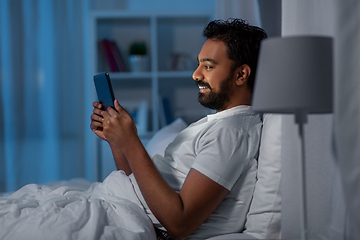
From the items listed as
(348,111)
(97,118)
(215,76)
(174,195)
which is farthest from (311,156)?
(97,118)

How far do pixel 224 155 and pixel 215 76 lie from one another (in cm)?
31

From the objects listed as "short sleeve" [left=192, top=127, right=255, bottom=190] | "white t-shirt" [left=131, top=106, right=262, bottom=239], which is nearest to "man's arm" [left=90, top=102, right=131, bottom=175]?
"white t-shirt" [left=131, top=106, right=262, bottom=239]

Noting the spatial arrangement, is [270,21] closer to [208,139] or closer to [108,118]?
[208,139]

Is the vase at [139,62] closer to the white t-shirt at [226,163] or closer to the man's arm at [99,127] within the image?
the man's arm at [99,127]

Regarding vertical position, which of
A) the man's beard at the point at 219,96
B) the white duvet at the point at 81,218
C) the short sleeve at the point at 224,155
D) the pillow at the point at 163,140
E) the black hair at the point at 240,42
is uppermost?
the black hair at the point at 240,42

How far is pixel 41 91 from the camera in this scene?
284cm

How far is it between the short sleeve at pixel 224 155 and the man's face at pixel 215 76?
0.18 m

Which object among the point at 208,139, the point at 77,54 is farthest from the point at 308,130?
the point at 77,54

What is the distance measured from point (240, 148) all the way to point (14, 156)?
2.38 metres

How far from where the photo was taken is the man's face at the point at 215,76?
1.12 metres

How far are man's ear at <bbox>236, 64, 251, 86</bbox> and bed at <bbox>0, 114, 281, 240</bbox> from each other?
17 centimetres

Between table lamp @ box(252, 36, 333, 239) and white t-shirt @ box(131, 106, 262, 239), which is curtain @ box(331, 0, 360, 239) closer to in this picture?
table lamp @ box(252, 36, 333, 239)

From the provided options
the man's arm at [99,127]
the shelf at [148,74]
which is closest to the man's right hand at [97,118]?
the man's arm at [99,127]

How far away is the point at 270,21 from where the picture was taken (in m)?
1.48
